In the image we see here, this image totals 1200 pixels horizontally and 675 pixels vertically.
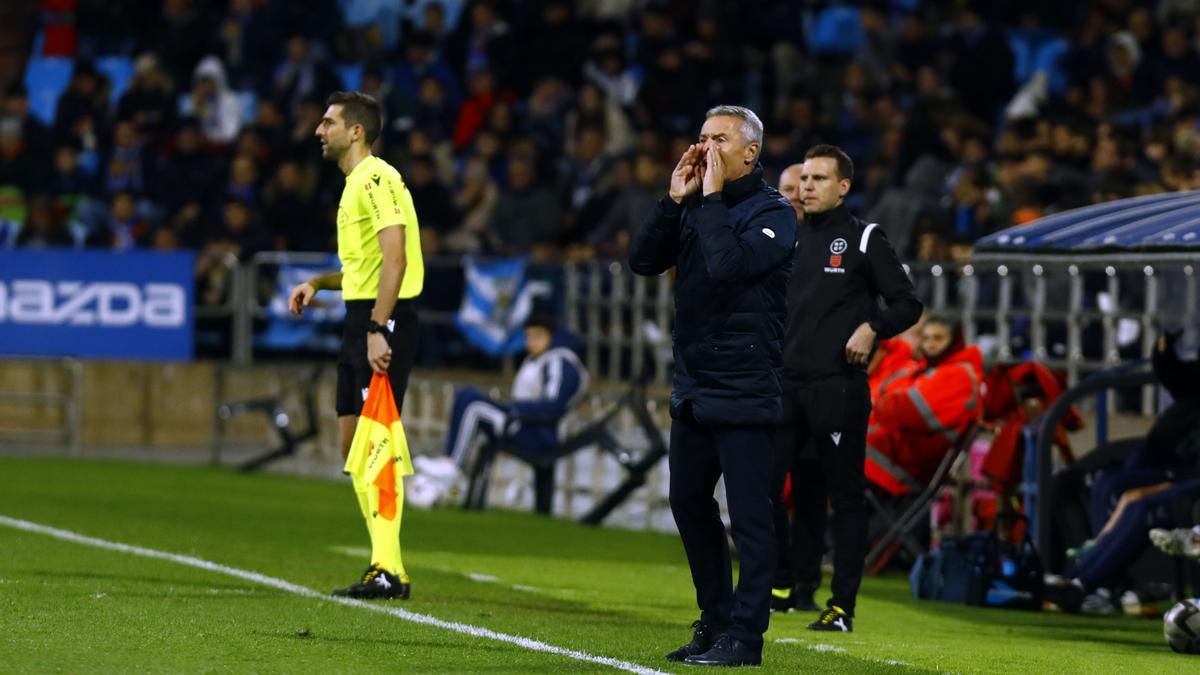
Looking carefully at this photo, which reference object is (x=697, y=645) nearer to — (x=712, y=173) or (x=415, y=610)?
(x=712, y=173)

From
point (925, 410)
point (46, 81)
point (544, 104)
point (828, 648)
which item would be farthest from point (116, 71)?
point (828, 648)

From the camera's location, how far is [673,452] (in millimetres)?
8562

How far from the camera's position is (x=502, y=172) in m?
23.7

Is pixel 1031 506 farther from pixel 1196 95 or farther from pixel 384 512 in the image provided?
pixel 1196 95

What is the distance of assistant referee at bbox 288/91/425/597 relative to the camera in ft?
34.1

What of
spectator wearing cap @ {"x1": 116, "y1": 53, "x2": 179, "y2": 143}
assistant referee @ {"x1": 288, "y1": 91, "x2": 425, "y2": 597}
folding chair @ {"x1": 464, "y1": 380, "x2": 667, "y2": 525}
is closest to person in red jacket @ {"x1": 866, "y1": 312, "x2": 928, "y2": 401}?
folding chair @ {"x1": 464, "y1": 380, "x2": 667, "y2": 525}

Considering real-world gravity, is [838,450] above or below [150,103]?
below

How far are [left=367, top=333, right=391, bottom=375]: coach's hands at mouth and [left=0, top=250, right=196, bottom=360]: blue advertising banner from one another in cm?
1122

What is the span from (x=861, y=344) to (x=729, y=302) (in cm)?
217

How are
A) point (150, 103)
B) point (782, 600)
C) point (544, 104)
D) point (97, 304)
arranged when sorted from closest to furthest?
point (782, 600) → point (97, 304) → point (544, 104) → point (150, 103)

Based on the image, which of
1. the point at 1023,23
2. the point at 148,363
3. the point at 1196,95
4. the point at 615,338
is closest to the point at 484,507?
the point at 615,338

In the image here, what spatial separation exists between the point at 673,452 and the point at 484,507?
31.3ft

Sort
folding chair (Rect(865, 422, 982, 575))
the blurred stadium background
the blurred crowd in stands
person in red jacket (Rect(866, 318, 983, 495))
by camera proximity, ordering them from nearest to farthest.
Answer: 1. person in red jacket (Rect(866, 318, 983, 495))
2. folding chair (Rect(865, 422, 982, 575))
3. the blurred stadium background
4. the blurred crowd in stands

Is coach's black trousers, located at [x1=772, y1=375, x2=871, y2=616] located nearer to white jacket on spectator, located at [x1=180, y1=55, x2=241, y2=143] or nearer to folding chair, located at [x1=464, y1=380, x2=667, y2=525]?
folding chair, located at [x1=464, y1=380, x2=667, y2=525]
